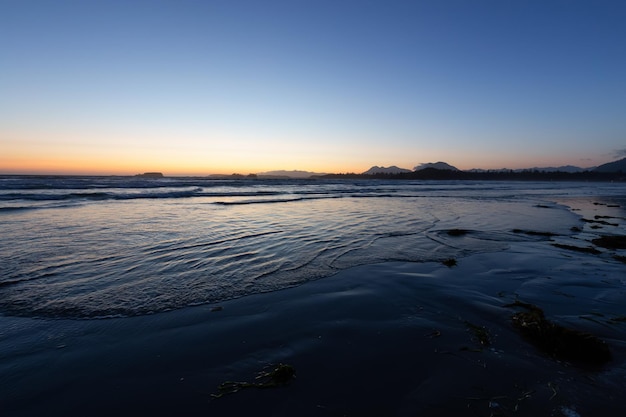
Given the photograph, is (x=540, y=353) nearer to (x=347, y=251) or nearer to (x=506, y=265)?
(x=506, y=265)

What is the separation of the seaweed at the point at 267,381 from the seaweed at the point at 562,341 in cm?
324

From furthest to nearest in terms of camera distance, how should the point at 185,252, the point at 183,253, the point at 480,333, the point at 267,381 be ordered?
the point at 185,252
the point at 183,253
the point at 480,333
the point at 267,381

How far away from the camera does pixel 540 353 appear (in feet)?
12.6

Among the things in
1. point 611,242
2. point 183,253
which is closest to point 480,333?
point 183,253

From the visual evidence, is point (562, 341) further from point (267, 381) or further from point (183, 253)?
point (183, 253)

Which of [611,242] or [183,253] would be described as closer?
[183,253]

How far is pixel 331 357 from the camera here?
12.4 ft

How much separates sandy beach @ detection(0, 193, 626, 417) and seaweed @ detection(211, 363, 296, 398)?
5 cm

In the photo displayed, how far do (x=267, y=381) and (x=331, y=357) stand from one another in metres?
0.87

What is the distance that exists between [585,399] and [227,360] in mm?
3758

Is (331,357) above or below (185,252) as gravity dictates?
below

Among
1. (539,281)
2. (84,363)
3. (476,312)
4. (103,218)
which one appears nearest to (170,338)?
(84,363)

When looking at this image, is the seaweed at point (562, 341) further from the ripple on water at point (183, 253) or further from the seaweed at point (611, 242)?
the seaweed at point (611, 242)

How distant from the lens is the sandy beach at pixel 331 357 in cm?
297
